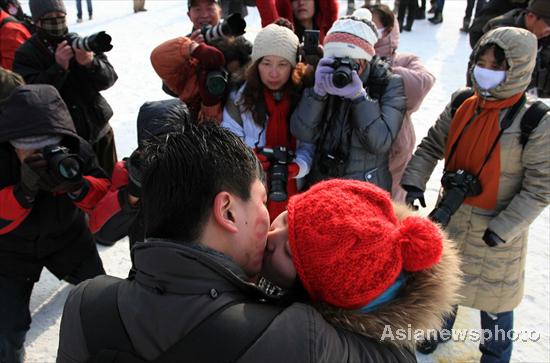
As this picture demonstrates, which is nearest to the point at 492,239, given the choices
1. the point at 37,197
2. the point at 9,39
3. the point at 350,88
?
the point at 350,88

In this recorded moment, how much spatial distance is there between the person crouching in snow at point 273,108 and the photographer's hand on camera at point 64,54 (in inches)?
48.9

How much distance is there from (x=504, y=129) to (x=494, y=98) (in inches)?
6.1

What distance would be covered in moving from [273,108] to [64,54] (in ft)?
5.14

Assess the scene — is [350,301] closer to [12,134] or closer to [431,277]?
[431,277]

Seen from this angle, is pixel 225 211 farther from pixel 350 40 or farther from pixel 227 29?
pixel 227 29

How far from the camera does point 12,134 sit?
1.98 meters

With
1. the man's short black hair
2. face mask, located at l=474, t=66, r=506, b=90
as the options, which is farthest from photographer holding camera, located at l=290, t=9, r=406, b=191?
the man's short black hair

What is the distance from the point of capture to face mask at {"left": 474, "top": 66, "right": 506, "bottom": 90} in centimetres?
191

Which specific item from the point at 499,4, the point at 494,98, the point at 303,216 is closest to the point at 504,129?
the point at 494,98

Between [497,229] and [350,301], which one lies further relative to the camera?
[497,229]

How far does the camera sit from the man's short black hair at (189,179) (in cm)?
92

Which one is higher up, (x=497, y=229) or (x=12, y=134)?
(x=12, y=134)

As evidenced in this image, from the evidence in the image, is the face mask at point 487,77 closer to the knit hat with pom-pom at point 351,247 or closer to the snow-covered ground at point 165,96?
the snow-covered ground at point 165,96

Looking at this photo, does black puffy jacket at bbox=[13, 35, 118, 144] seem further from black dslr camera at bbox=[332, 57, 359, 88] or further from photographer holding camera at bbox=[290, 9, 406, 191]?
black dslr camera at bbox=[332, 57, 359, 88]
